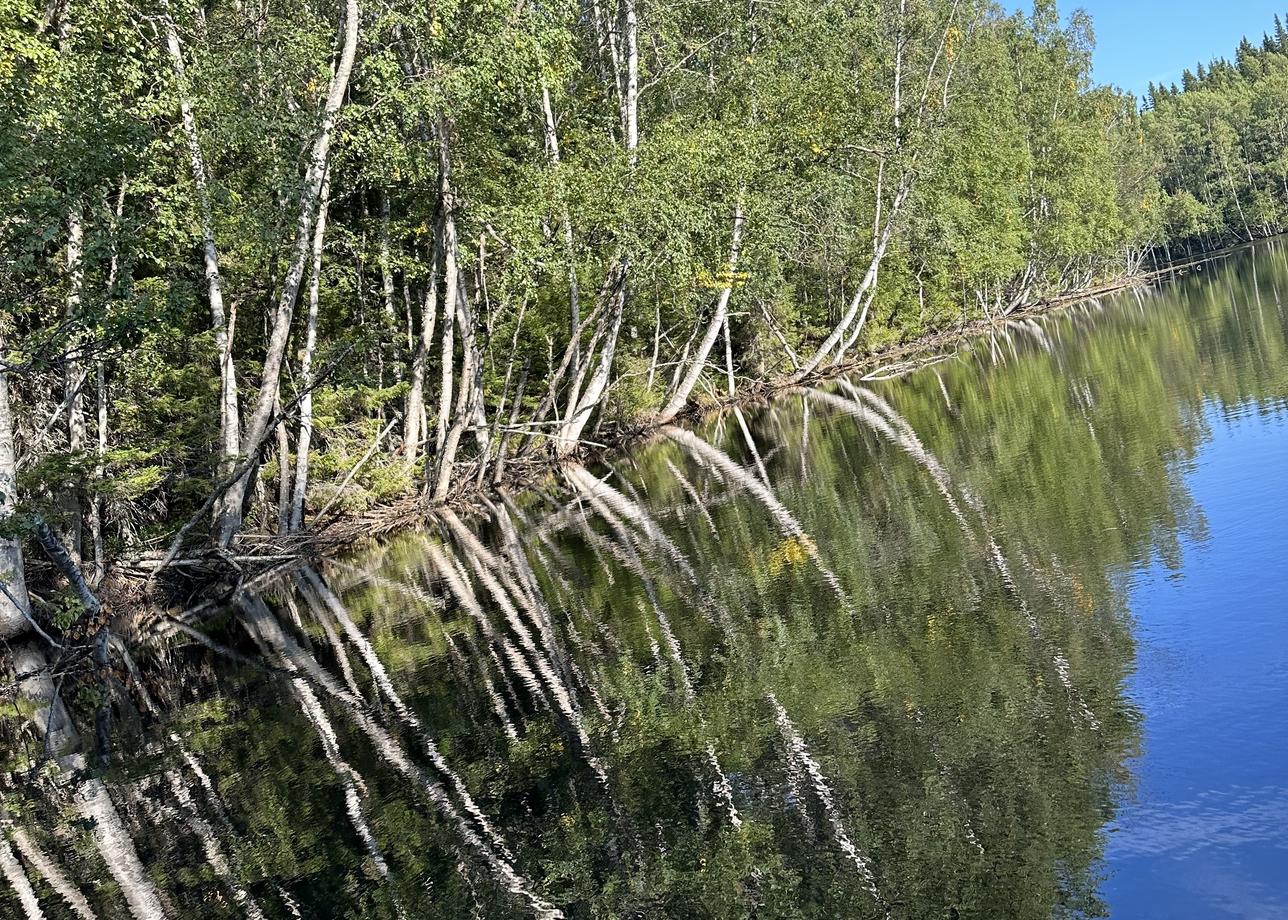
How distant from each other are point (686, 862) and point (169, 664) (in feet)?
41.0

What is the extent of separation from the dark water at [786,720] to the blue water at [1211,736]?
28 millimetres

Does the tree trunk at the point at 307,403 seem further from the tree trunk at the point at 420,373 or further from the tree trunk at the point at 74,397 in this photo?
the tree trunk at the point at 74,397

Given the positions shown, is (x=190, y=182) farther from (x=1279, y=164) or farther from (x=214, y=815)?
(x=1279, y=164)

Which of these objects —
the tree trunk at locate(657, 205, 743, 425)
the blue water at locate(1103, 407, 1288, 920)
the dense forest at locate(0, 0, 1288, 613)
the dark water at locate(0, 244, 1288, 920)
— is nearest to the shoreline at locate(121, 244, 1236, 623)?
the dense forest at locate(0, 0, 1288, 613)

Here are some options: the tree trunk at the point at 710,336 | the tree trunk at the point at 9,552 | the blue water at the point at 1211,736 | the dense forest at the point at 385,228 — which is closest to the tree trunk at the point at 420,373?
the dense forest at the point at 385,228

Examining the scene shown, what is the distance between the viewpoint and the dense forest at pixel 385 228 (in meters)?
19.9

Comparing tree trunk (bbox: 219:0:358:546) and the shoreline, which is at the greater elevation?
tree trunk (bbox: 219:0:358:546)

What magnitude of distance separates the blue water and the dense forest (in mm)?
14186

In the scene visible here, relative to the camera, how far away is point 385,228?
98.5 feet

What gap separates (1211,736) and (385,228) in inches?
1046

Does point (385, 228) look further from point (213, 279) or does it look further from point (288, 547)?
point (288, 547)

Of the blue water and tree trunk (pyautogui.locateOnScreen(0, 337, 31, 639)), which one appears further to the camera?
tree trunk (pyautogui.locateOnScreen(0, 337, 31, 639))

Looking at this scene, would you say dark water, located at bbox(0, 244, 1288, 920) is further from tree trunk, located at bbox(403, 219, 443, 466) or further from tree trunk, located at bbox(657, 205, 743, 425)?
tree trunk, located at bbox(657, 205, 743, 425)

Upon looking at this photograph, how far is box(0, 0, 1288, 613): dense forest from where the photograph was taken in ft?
65.3
